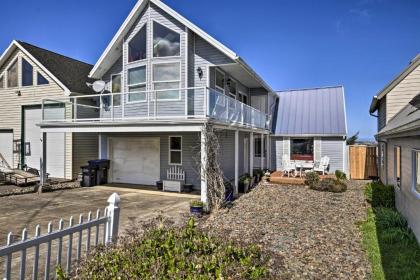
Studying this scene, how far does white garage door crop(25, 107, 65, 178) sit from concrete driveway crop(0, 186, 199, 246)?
3991 mm

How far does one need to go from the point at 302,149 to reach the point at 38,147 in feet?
56.1

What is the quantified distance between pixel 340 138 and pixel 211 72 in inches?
402

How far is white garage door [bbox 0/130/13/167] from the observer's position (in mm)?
18688

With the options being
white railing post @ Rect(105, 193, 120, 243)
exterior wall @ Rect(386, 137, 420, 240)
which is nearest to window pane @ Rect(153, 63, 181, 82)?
exterior wall @ Rect(386, 137, 420, 240)

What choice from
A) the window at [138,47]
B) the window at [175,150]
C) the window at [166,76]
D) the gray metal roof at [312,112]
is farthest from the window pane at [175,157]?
the gray metal roof at [312,112]

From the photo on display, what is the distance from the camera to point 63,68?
60.3 feet

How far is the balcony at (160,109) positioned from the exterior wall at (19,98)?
2.09m

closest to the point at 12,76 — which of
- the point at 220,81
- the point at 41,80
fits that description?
the point at 41,80

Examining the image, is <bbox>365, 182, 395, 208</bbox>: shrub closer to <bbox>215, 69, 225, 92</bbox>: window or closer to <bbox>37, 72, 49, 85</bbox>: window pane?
<bbox>215, 69, 225, 92</bbox>: window

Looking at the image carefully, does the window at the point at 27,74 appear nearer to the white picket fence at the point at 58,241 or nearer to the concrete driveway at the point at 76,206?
the concrete driveway at the point at 76,206

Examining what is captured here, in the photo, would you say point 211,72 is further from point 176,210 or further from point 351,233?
point 351,233

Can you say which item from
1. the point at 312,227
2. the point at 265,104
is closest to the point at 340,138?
the point at 265,104

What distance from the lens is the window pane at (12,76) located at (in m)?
18.5

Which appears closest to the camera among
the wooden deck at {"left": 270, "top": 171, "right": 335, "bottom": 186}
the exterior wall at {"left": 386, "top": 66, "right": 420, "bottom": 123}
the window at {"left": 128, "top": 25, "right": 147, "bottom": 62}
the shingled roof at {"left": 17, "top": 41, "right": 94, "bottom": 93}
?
the exterior wall at {"left": 386, "top": 66, "right": 420, "bottom": 123}
